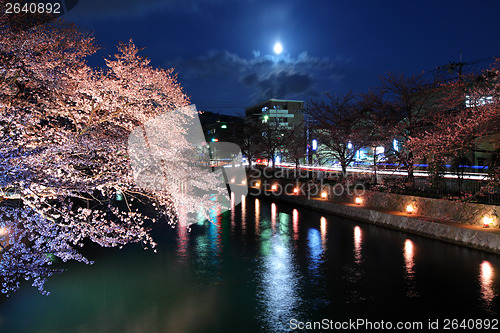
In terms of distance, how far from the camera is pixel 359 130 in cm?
2581

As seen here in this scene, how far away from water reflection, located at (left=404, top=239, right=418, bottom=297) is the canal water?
66mm

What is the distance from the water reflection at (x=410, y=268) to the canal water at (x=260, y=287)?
66 mm

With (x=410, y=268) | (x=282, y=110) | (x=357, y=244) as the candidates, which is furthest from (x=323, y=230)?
A: (x=282, y=110)

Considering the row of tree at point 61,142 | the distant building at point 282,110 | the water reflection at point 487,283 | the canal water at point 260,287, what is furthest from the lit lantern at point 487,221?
the distant building at point 282,110

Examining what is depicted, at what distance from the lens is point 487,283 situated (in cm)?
1103

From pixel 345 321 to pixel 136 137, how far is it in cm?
778

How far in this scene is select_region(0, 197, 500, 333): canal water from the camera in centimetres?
911

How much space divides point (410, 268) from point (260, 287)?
5.77m

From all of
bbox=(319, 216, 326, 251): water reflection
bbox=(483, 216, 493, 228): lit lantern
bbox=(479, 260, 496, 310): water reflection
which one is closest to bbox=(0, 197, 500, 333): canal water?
bbox=(479, 260, 496, 310): water reflection

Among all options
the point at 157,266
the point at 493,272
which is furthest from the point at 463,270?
the point at 157,266

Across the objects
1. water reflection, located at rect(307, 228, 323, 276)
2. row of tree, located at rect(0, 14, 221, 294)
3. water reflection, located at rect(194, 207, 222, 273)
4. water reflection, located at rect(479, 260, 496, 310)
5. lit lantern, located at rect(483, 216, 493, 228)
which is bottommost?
water reflection, located at rect(479, 260, 496, 310)

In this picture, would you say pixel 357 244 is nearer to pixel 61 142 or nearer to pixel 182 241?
pixel 182 241

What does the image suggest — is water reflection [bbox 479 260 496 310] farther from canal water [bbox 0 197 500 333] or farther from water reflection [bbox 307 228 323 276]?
water reflection [bbox 307 228 323 276]

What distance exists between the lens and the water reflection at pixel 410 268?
10719 millimetres
